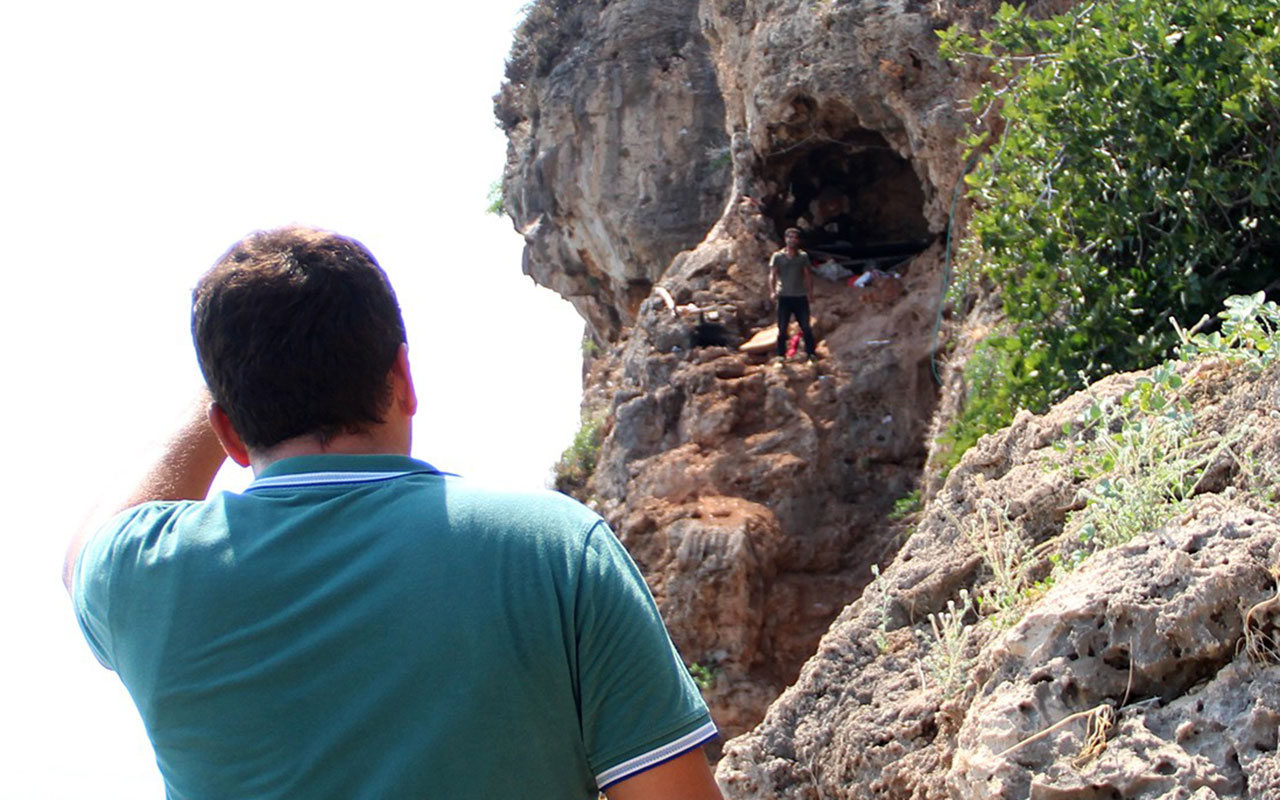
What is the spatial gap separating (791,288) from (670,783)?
36.6ft

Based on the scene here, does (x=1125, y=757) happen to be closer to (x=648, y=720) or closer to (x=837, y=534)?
(x=648, y=720)

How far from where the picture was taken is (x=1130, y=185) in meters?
6.27

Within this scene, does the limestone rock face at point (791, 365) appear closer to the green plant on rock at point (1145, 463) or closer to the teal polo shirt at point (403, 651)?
the green plant on rock at point (1145, 463)

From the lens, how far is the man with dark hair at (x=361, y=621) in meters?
1.58

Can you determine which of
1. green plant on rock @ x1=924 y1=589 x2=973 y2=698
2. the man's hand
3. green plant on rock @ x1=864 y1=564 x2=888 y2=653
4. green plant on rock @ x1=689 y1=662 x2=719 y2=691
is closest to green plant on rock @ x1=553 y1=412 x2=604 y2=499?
green plant on rock @ x1=689 y1=662 x2=719 y2=691

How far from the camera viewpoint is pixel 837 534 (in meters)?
12.0

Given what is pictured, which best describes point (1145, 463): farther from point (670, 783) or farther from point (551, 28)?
point (551, 28)

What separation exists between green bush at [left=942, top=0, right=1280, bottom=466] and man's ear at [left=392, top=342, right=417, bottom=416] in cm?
422

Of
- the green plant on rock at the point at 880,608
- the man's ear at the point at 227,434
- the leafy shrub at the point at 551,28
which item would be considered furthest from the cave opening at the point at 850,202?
the man's ear at the point at 227,434

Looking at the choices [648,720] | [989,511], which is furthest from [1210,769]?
[989,511]

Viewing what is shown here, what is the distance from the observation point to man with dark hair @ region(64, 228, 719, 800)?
158 centimetres

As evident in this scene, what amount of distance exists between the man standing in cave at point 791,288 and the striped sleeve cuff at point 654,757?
11.1m

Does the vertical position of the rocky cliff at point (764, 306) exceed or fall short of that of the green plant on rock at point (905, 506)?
it exceeds it

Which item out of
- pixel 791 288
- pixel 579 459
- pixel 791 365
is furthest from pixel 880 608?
pixel 579 459
